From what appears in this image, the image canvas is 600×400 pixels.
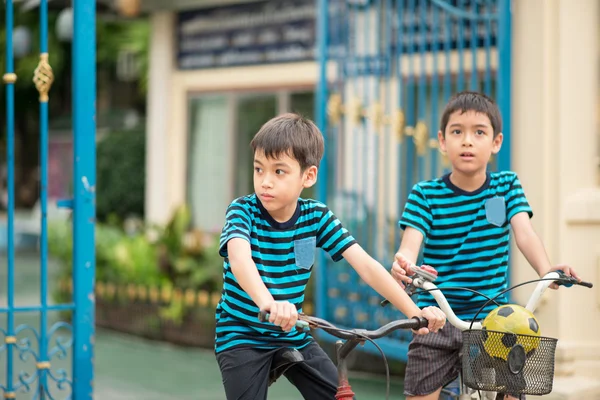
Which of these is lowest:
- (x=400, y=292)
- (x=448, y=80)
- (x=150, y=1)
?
(x=400, y=292)

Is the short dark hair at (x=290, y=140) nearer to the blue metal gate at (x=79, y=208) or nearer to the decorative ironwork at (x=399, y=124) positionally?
the blue metal gate at (x=79, y=208)

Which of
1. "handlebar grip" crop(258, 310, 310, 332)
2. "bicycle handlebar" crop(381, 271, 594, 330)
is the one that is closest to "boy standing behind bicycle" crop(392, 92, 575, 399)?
"bicycle handlebar" crop(381, 271, 594, 330)

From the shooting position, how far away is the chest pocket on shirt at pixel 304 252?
3502 mm

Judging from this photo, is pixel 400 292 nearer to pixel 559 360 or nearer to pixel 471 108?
pixel 471 108

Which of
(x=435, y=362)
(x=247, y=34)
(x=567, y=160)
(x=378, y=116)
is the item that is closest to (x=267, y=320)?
(x=435, y=362)

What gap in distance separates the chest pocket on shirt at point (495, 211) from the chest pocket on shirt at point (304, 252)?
2.85 ft

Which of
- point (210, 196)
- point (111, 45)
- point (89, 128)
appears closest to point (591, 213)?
point (89, 128)

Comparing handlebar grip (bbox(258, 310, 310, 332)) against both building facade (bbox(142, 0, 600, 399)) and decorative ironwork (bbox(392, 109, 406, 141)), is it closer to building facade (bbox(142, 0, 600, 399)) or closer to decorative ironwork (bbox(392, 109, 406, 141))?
building facade (bbox(142, 0, 600, 399))

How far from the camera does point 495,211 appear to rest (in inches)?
158

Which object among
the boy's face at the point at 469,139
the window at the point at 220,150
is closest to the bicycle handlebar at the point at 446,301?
the boy's face at the point at 469,139

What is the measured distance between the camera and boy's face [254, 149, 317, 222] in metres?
3.37

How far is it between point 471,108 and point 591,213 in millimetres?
2666

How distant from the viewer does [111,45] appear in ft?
72.8

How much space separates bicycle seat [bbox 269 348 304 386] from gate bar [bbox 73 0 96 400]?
1.95 metres
